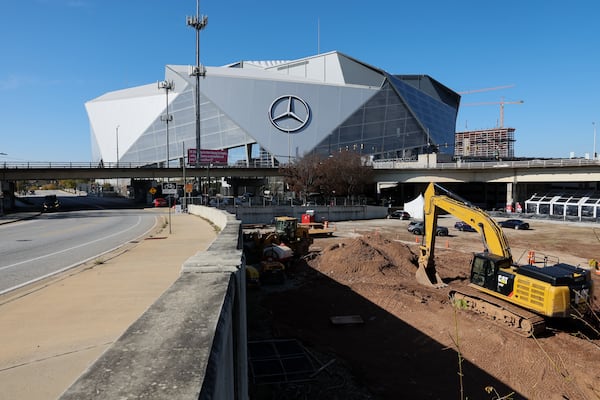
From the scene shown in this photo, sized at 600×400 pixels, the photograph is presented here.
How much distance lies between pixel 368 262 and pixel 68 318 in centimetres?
1778

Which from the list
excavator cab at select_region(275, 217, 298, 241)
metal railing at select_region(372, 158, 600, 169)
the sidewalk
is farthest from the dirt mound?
metal railing at select_region(372, 158, 600, 169)

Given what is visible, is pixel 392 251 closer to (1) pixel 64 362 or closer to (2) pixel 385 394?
(2) pixel 385 394

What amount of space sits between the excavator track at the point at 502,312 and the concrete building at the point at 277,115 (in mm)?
72847

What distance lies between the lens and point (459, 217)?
19.9 meters

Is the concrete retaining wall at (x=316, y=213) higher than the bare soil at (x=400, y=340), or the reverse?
the concrete retaining wall at (x=316, y=213)

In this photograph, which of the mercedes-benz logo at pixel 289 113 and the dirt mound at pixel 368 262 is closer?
the dirt mound at pixel 368 262

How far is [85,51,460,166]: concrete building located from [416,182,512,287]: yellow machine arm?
6829 centimetres

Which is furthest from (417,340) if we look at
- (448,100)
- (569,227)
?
(448,100)

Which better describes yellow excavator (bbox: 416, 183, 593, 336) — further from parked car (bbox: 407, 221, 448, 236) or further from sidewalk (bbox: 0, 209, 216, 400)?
parked car (bbox: 407, 221, 448, 236)

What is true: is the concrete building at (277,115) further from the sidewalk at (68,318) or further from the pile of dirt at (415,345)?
the sidewalk at (68,318)

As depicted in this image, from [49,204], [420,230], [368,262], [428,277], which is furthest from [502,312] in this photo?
[49,204]

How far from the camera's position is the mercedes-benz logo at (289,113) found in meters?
96.2

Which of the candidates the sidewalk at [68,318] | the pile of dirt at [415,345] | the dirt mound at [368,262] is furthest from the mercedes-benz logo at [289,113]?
the sidewalk at [68,318]

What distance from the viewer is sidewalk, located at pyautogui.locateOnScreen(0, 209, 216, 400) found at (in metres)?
5.60
